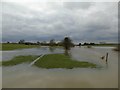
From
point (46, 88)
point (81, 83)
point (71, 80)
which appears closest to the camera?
point (46, 88)

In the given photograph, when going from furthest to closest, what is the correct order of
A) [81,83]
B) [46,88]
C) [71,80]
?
[71,80] < [81,83] < [46,88]

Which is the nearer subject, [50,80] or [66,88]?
[66,88]

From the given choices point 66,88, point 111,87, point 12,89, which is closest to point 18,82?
point 12,89

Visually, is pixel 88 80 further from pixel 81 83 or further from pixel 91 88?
pixel 91 88

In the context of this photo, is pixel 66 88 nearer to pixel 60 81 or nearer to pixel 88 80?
pixel 60 81

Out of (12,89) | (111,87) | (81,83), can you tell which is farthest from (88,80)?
(12,89)

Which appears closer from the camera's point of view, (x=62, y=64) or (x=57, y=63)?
(x=62, y=64)

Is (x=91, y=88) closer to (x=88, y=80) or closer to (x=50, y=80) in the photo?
(x=88, y=80)

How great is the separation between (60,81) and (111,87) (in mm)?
4081

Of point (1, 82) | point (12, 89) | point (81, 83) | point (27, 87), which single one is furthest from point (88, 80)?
point (1, 82)

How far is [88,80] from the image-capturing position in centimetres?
1491

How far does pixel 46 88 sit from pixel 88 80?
13.8 ft

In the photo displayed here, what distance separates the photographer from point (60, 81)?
1451cm

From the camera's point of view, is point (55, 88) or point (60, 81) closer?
point (55, 88)
